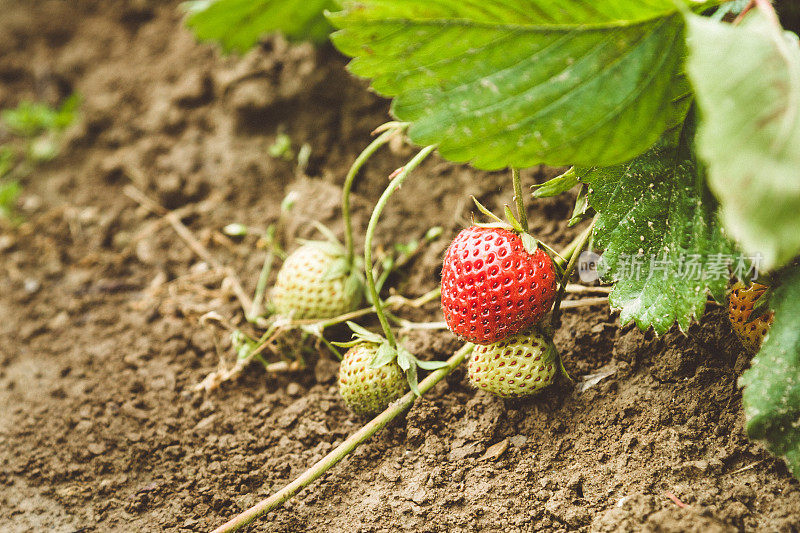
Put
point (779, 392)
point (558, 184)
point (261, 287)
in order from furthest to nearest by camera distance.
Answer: point (261, 287) → point (558, 184) → point (779, 392)

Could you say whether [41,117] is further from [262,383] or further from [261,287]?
[262,383]

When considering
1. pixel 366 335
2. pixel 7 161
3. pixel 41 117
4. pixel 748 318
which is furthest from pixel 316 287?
pixel 7 161

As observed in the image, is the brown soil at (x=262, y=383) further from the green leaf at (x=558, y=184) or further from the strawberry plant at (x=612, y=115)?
the green leaf at (x=558, y=184)

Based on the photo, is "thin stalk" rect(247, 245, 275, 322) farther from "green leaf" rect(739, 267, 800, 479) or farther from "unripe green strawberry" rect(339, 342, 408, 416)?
"green leaf" rect(739, 267, 800, 479)

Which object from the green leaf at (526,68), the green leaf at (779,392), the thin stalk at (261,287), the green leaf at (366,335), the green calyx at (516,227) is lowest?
the thin stalk at (261,287)

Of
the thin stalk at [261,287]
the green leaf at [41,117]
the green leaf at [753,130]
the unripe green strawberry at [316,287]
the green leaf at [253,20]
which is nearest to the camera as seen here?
the green leaf at [753,130]

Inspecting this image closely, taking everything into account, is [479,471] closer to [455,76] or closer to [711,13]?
[455,76]

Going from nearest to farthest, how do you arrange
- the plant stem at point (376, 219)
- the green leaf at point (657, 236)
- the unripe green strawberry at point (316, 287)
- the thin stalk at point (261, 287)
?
the green leaf at point (657, 236) < the plant stem at point (376, 219) < the unripe green strawberry at point (316, 287) < the thin stalk at point (261, 287)

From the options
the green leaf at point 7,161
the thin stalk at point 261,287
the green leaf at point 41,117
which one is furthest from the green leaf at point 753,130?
the green leaf at point 7,161

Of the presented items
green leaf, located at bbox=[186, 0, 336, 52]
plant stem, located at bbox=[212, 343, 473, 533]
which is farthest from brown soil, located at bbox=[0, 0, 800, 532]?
green leaf, located at bbox=[186, 0, 336, 52]
